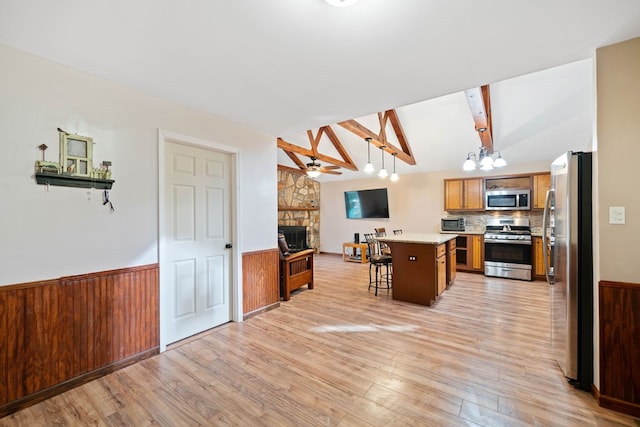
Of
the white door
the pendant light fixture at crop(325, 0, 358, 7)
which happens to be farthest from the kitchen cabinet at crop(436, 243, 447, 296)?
the pendant light fixture at crop(325, 0, 358, 7)

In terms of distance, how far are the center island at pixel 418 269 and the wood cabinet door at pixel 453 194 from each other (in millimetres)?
2554

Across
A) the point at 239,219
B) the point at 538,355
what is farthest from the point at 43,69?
the point at 538,355

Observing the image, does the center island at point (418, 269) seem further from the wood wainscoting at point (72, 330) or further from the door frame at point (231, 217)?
the wood wainscoting at point (72, 330)

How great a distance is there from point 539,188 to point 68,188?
7.29 m

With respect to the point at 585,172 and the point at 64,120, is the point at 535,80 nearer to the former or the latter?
the point at 585,172

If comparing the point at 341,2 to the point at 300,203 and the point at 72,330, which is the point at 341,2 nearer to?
the point at 72,330

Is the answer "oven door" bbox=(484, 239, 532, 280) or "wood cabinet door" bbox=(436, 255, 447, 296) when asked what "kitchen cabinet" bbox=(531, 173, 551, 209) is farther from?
"wood cabinet door" bbox=(436, 255, 447, 296)

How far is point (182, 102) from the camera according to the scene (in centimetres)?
272

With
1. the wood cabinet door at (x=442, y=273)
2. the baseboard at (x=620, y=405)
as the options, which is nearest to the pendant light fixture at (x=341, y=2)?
the baseboard at (x=620, y=405)

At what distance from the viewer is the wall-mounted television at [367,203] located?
776 cm

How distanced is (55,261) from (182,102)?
1.76 m

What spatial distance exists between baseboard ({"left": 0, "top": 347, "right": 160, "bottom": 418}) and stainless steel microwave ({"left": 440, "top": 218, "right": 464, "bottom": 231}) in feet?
20.0

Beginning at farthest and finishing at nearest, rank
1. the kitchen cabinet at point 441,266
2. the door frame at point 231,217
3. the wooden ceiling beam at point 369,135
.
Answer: the wooden ceiling beam at point 369,135, the kitchen cabinet at point 441,266, the door frame at point 231,217

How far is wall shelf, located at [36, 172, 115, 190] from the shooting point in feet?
6.36
